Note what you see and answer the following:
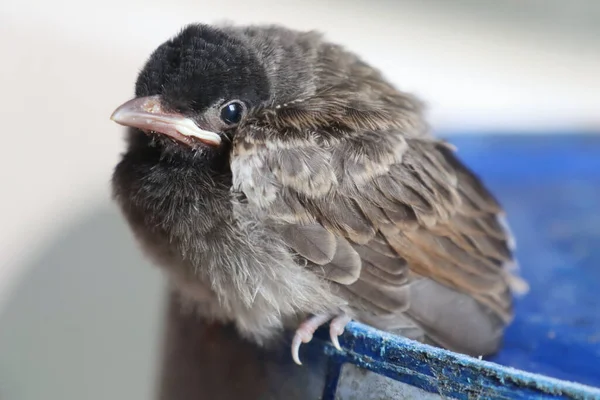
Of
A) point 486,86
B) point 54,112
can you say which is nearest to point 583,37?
point 486,86

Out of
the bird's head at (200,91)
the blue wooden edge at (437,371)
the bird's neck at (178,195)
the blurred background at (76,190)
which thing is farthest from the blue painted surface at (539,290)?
the blurred background at (76,190)

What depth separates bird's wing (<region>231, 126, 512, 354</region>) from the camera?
840 millimetres

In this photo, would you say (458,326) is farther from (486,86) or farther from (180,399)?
(486,86)

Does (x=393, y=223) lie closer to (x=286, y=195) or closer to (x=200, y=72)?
(x=286, y=195)

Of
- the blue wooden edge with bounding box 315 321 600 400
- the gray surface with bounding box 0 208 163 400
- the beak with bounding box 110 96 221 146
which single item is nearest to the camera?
the blue wooden edge with bounding box 315 321 600 400

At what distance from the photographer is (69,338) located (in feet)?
4.59

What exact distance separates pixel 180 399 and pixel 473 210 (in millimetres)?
591

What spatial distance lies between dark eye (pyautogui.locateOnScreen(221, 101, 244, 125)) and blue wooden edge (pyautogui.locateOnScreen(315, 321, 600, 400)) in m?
0.33

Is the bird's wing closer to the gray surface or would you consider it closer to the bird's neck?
the bird's neck

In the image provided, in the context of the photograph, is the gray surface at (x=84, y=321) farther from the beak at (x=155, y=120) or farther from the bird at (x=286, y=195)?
the beak at (x=155, y=120)

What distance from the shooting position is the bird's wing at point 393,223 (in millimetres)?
840

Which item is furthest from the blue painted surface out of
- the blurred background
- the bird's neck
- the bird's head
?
the blurred background

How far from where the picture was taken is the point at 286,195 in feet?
2.75

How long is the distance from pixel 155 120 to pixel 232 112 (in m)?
0.11
